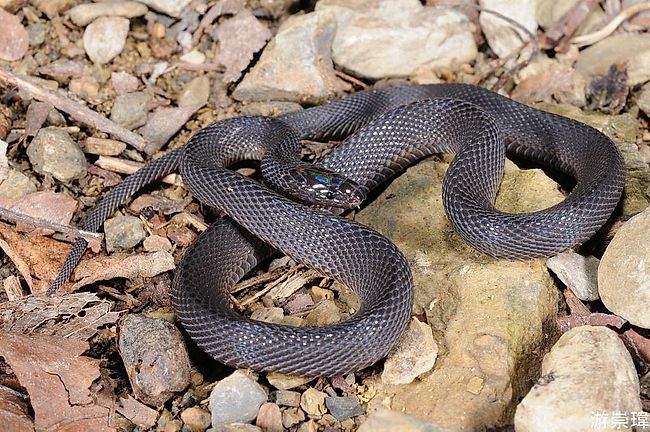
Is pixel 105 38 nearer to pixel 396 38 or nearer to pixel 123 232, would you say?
pixel 123 232

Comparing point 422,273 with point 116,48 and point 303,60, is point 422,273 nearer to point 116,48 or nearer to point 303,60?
point 303,60

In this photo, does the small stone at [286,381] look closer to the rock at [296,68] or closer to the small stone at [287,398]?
the small stone at [287,398]

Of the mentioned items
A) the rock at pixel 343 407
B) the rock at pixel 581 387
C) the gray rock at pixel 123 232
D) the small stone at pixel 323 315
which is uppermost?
the rock at pixel 581 387

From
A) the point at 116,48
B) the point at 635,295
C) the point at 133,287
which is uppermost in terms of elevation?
the point at 116,48

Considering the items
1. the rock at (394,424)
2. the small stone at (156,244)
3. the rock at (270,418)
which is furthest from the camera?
the small stone at (156,244)

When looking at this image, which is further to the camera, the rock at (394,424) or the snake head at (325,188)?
the snake head at (325,188)

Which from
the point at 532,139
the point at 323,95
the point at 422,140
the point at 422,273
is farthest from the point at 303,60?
the point at 422,273

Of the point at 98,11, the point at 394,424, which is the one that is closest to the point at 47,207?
the point at 98,11

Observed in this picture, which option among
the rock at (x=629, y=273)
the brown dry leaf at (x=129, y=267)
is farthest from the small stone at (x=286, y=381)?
the rock at (x=629, y=273)
